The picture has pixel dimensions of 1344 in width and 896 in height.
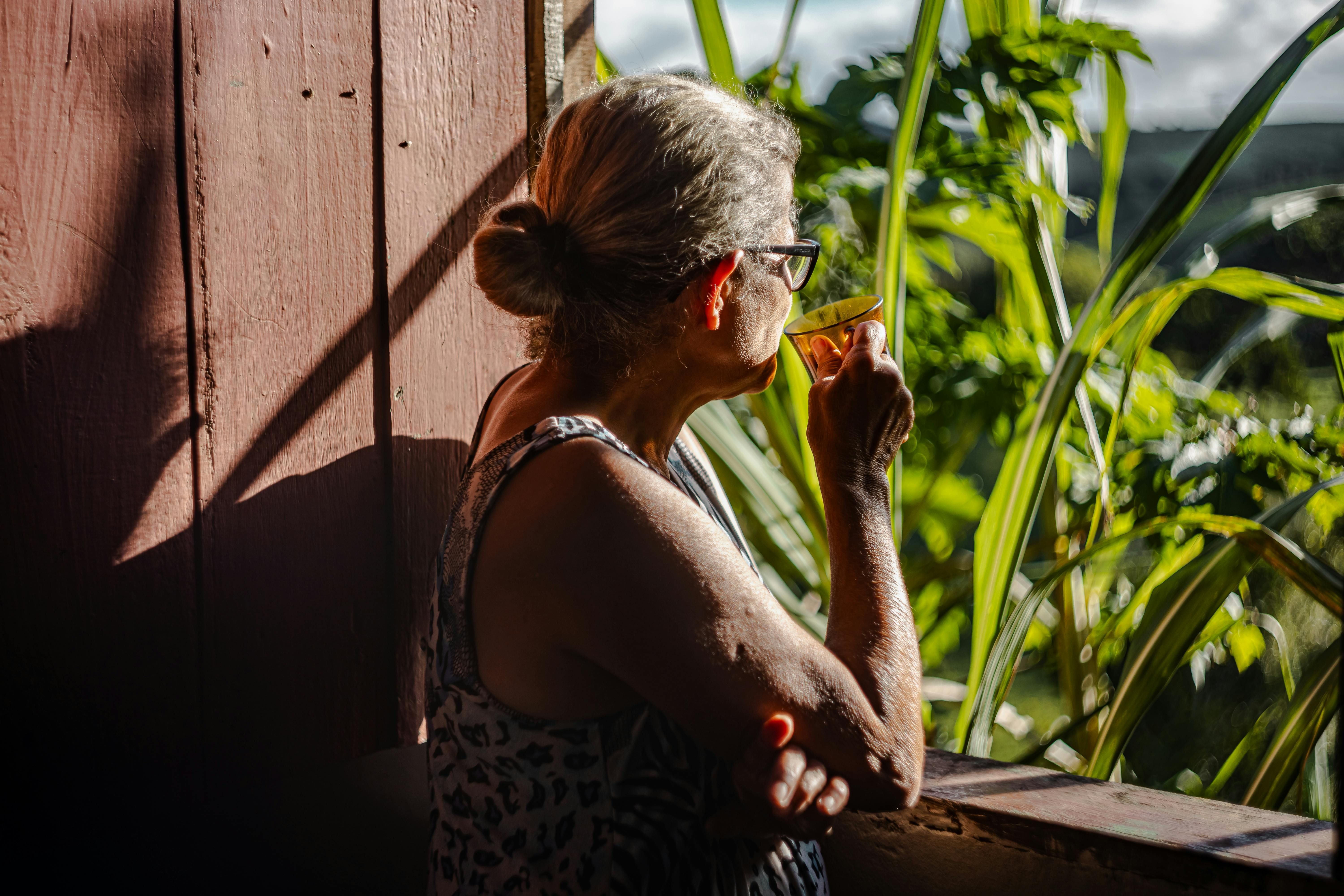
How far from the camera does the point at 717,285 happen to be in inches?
Answer: 39.8

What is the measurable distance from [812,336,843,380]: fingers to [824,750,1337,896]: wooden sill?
0.49 meters

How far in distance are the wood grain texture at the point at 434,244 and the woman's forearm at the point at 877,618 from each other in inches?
20.5

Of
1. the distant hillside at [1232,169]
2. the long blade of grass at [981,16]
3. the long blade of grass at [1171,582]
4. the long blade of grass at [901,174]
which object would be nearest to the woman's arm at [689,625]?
Answer: the long blade of grass at [1171,582]

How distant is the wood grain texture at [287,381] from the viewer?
0.97 m

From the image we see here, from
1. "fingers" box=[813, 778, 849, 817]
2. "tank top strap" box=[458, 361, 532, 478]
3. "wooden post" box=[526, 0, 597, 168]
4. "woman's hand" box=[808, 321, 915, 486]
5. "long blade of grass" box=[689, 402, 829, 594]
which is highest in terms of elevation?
"wooden post" box=[526, 0, 597, 168]

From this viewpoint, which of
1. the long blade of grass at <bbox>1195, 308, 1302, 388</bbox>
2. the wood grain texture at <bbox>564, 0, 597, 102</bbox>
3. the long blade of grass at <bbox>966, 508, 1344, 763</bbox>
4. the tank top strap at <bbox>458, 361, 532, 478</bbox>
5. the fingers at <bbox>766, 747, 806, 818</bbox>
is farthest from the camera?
the long blade of grass at <bbox>1195, 308, 1302, 388</bbox>

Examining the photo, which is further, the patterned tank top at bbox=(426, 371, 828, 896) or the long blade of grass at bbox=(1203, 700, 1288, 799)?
the long blade of grass at bbox=(1203, 700, 1288, 799)

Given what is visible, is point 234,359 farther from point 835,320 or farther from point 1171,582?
point 1171,582

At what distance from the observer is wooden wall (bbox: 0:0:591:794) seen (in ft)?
2.77

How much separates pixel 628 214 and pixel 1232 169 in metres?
2.77

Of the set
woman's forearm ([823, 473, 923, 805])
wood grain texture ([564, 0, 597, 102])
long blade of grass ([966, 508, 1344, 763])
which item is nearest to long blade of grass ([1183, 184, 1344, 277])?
long blade of grass ([966, 508, 1344, 763])

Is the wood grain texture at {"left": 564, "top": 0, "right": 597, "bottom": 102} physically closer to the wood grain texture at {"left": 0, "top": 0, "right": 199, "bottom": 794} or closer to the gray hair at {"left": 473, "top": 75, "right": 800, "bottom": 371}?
the gray hair at {"left": 473, "top": 75, "right": 800, "bottom": 371}

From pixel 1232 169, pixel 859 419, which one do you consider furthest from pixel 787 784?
pixel 1232 169

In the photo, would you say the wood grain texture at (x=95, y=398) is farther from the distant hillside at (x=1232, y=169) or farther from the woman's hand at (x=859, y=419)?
the distant hillside at (x=1232, y=169)
